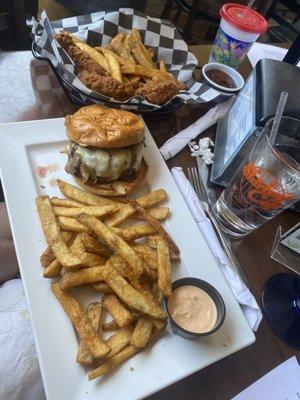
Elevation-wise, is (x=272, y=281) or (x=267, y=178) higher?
(x=267, y=178)

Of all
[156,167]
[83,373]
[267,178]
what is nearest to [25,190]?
[156,167]

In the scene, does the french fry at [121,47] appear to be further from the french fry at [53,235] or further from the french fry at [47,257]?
the french fry at [47,257]

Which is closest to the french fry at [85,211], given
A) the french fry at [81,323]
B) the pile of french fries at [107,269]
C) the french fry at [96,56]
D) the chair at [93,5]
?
the pile of french fries at [107,269]

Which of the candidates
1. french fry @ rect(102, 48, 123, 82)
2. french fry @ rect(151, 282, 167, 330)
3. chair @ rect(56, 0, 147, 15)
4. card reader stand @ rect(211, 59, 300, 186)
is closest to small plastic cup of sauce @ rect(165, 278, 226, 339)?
french fry @ rect(151, 282, 167, 330)

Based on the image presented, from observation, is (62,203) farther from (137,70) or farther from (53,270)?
(137,70)

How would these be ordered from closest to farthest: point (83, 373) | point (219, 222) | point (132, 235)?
point (83, 373), point (132, 235), point (219, 222)

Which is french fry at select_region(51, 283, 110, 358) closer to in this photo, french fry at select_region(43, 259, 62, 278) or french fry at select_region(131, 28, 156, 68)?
french fry at select_region(43, 259, 62, 278)

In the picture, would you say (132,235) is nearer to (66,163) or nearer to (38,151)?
(66,163)
